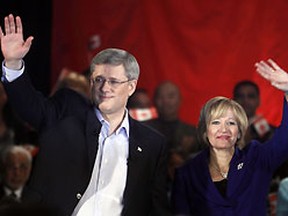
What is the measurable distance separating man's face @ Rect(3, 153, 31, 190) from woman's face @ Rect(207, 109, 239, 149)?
1.52 meters

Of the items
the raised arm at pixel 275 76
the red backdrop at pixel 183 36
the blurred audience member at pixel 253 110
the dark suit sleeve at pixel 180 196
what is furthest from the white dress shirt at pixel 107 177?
the red backdrop at pixel 183 36

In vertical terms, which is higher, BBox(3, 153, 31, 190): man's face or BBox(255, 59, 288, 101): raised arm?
BBox(255, 59, 288, 101): raised arm

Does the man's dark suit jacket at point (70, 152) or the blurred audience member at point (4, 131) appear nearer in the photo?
the man's dark suit jacket at point (70, 152)

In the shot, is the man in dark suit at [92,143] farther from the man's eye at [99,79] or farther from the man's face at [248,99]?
the man's face at [248,99]

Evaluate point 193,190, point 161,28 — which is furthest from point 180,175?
point 161,28

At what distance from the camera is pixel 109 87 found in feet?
10.2

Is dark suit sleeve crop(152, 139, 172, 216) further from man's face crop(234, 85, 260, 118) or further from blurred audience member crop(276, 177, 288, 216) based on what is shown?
man's face crop(234, 85, 260, 118)

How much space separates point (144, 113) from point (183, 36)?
41.1 inches

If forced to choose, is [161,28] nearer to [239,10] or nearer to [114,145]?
[239,10]

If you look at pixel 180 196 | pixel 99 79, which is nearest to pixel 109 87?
pixel 99 79

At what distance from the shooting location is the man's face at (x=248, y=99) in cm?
479

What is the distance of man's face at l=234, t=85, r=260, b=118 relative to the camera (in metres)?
4.79

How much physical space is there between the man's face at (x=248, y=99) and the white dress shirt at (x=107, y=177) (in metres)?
1.73

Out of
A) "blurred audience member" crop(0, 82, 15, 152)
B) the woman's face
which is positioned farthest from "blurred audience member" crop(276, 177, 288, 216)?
"blurred audience member" crop(0, 82, 15, 152)
